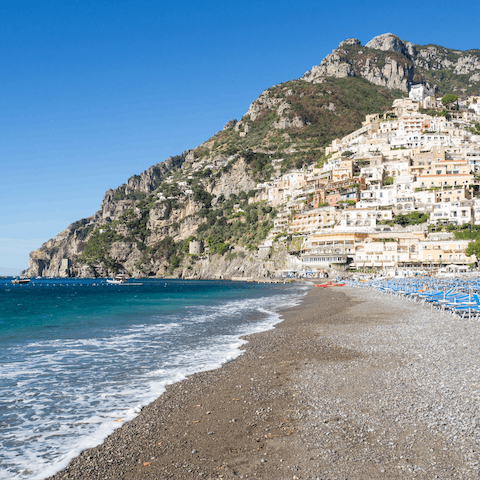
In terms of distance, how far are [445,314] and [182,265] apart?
438ft

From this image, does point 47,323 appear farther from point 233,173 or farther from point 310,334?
point 233,173

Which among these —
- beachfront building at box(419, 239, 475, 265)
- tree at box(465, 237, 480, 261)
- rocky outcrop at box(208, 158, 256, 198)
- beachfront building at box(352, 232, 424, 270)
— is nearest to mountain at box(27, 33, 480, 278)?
rocky outcrop at box(208, 158, 256, 198)

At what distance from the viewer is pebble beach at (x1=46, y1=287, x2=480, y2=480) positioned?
693cm

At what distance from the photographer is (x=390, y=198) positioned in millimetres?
100938

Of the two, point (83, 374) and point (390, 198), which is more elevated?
point (390, 198)

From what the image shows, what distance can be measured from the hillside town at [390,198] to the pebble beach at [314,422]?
228 feet

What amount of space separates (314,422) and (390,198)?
329 ft

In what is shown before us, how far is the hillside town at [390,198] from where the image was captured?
86.5m

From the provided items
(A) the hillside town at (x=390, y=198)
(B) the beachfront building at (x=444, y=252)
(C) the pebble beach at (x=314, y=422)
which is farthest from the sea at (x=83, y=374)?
(A) the hillside town at (x=390, y=198)

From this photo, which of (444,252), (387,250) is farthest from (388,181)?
(444,252)

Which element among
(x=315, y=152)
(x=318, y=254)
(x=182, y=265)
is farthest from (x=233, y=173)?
(x=318, y=254)

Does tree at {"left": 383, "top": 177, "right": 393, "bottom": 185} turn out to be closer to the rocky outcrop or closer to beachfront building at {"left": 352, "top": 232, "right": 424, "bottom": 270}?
beachfront building at {"left": 352, "top": 232, "right": 424, "bottom": 270}

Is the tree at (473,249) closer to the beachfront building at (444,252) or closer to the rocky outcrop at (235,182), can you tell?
the beachfront building at (444,252)

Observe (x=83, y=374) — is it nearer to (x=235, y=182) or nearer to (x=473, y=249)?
(x=473, y=249)
